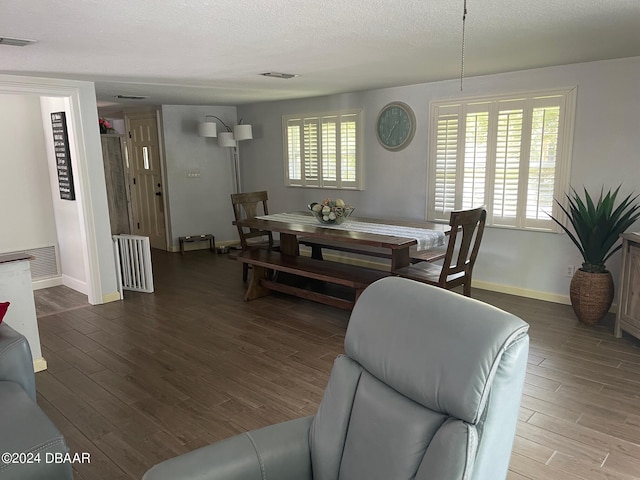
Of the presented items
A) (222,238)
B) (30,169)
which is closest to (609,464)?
(30,169)

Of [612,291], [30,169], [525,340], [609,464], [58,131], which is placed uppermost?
[58,131]

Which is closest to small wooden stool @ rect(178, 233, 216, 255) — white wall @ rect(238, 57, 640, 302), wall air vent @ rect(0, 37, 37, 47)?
white wall @ rect(238, 57, 640, 302)

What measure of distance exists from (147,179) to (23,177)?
2328 mm

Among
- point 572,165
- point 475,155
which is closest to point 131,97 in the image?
point 475,155

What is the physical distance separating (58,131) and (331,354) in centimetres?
359

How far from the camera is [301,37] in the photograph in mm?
2893

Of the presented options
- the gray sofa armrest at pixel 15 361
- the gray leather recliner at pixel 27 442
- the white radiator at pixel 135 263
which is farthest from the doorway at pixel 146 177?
the gray leather recliner at pixel 27 442

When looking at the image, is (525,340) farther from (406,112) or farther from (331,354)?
(406,112)

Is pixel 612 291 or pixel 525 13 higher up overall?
pixel 525 13

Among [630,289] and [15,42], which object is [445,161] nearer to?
[630,289]

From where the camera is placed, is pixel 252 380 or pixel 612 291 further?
pixel 612 291

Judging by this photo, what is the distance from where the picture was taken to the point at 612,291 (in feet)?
12.9

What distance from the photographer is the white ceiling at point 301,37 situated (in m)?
2.31

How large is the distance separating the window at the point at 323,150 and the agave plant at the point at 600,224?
8.68 ft
